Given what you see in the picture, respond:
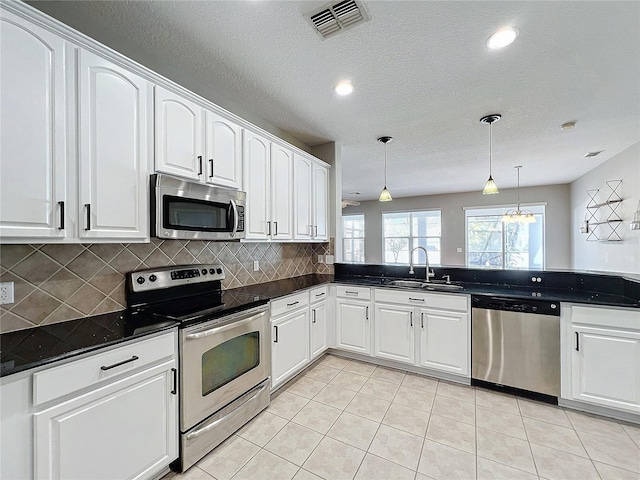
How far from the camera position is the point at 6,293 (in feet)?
4.53

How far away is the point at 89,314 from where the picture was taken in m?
1.67

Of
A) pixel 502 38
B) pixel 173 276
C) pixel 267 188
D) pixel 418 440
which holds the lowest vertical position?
pixel 418 440

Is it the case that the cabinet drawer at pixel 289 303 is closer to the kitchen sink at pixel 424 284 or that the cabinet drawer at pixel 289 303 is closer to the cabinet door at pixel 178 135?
the kitchen sink at pixel 424 284

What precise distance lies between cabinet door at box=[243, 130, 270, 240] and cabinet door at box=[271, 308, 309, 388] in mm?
828

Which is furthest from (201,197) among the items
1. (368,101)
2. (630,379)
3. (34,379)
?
(630,379)

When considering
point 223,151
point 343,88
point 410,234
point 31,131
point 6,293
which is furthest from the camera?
point 410,234

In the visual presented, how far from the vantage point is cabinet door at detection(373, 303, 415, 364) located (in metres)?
2.82

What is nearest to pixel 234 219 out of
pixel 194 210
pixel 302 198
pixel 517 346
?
pixel 194 210

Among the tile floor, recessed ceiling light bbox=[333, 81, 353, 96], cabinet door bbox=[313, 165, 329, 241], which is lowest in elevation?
the tile floor

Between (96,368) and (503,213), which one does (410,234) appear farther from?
(96,368)

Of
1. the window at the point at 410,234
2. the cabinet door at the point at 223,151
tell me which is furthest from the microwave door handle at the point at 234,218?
the window at the point at 410,234

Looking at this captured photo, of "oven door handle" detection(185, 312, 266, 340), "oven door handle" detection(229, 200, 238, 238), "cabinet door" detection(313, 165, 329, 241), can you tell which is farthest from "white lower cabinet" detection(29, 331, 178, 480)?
"cabinet door" detection(313, 165, 329, 241)

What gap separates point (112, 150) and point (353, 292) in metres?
2.49

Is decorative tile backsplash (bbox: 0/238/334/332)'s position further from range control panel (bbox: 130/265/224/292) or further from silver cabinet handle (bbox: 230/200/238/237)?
silver cabinet handle (bbox: 230/200/238/237)
